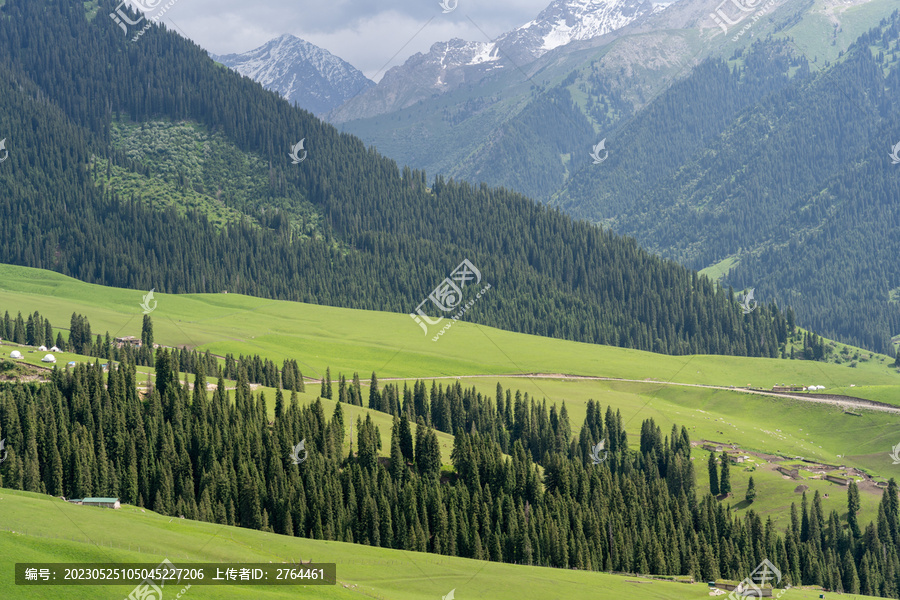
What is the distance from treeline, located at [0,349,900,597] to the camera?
15812 cm

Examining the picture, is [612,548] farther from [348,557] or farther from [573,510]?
[348,557]

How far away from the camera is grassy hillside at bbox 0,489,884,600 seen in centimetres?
10081

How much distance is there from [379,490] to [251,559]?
171 feet

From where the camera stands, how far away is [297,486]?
536 feet

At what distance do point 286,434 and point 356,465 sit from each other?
14.5 metres

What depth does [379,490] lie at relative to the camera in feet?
547

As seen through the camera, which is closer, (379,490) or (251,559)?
(251,559)

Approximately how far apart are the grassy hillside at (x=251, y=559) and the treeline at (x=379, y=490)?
1340 cm

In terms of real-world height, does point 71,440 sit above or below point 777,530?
above

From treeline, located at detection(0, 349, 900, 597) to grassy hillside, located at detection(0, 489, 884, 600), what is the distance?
44.0 feet

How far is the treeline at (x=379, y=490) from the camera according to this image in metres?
158

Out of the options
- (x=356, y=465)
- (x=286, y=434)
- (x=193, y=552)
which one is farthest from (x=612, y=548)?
(x=193, y=552)

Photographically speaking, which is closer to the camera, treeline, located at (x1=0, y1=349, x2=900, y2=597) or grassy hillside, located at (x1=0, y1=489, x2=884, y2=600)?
grassy hillside, located at (x1=0, y1=489, x2=884, y2=600)

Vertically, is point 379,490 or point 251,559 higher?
point 379,490
